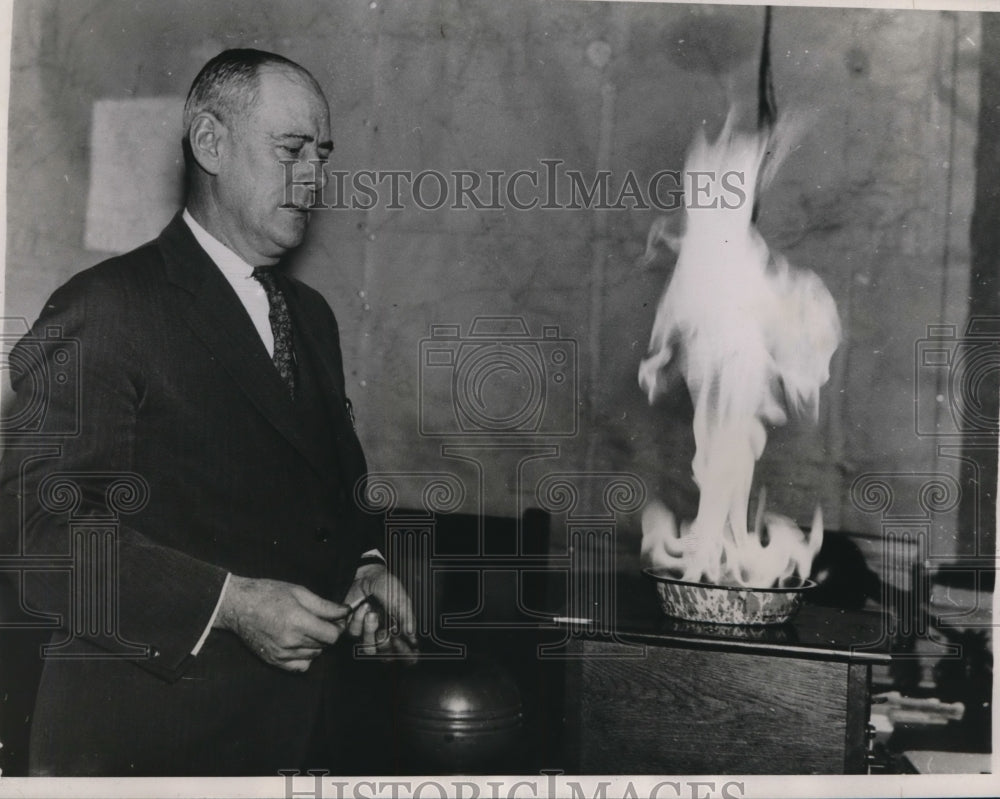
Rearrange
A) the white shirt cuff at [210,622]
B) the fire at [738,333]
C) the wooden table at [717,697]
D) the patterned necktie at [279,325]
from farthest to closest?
the fire at [738,333] → the patterned necktie at [279,325] → the white shirt cuff at [210,622] → the wooden table at [717,697]

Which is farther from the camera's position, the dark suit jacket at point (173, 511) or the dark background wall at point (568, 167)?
the dark background wall at point (568, 167)

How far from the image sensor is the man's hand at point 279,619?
6.37 ft

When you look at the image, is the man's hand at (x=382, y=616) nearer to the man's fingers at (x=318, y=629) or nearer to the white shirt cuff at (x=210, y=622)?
the man's fingers at (x=318, y=629)

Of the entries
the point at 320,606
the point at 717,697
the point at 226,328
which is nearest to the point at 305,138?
the point at 226,328

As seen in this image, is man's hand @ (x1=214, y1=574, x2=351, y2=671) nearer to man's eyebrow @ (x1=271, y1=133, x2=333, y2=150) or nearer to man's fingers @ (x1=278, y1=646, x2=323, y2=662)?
man's fingers @ (x1=278, y1=646, x2=323, y2=662)

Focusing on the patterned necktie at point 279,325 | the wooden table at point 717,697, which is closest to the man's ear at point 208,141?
the patterned necktie at point 279,325

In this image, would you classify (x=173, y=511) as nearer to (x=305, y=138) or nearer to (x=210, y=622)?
(x=210, y=622)

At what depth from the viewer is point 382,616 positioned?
2072mm

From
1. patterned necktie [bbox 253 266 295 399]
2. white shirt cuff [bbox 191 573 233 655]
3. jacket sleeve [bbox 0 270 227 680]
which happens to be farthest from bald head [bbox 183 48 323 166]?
white shirt cuff [bbox 191 573 233 655]

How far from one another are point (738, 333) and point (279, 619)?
1108mm

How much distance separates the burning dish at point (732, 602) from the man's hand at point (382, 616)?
52cm

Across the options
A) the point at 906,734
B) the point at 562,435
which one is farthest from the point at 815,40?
the point at 906,734

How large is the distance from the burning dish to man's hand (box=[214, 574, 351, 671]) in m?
0.66

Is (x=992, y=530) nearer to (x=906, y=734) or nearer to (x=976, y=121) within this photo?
(x=906, y=734)
